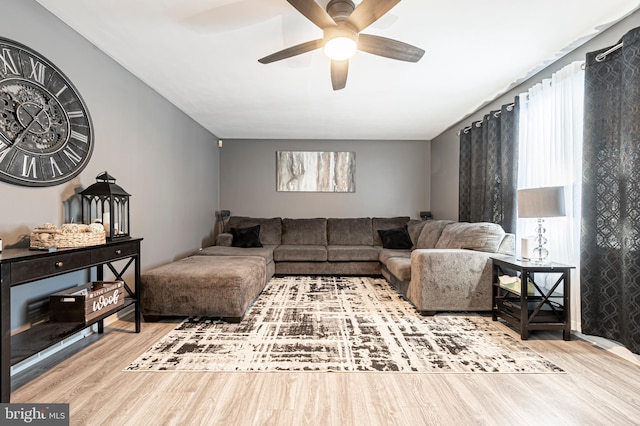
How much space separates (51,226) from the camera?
196 centimetres

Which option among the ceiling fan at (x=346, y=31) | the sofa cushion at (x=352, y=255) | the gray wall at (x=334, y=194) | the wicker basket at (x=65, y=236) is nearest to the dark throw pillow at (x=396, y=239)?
the sofa cushion at (x=352, y=255)

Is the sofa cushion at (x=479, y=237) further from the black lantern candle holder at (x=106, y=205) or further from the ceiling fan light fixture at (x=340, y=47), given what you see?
the black lantern candle holder at (x=106, y=205)

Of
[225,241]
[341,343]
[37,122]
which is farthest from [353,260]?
[37,122]

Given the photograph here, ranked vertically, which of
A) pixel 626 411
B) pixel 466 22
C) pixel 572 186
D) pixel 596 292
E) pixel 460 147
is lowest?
pixel 626 411

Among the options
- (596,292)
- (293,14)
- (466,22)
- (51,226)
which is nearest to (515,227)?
(596,292)

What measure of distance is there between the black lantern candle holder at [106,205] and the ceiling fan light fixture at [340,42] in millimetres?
1909

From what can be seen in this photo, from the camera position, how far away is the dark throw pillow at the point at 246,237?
16.1 ft

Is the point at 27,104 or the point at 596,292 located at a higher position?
the point at 27,104

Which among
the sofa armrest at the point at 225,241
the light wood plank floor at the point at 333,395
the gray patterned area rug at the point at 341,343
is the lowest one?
the light wood plank floor at the point at 333,395

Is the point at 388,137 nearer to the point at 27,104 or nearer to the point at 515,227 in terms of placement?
the point at 515,227

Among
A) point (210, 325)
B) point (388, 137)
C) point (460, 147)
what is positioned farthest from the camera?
point (388, 137)

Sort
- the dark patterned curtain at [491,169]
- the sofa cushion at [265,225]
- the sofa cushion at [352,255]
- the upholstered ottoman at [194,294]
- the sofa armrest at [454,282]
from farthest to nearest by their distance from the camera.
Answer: the sofa cushion at [265,225] < the sofa cushion at [352,255] < the dark patterned curtain at [491,169] < the sofa armrest at [454,282] < the upholstered ottoman at [194,294]

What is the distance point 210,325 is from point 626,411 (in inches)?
110

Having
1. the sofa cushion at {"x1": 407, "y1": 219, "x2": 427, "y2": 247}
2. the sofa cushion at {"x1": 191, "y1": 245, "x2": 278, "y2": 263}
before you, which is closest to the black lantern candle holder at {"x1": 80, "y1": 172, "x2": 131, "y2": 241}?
the sofa cushion at {"x1": 191, "y1": 245, "x2": 278, "y2": 263}
